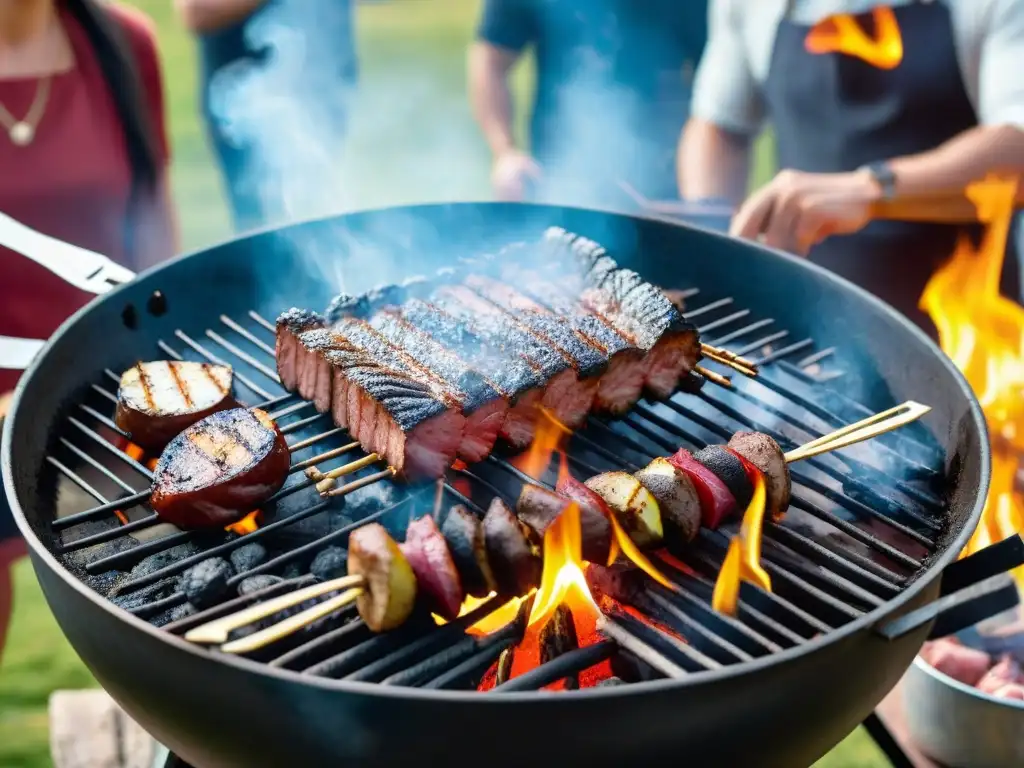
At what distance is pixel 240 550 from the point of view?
2.36 m

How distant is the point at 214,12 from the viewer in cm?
539

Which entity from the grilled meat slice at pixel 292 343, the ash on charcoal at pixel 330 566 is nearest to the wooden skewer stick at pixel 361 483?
the ash on charcoal at pixel 330 566

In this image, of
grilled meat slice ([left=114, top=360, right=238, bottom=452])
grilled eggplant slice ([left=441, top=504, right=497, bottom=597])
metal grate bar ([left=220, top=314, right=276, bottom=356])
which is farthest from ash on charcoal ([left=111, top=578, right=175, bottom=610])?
metal grate bar ([left=220, top=314, right=276, bottom=356])

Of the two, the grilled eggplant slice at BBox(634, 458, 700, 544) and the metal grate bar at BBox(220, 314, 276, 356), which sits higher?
the metal grate bar at BBox(220, 314, 276, 356)

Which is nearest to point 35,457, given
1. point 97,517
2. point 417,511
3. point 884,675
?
point 97,517

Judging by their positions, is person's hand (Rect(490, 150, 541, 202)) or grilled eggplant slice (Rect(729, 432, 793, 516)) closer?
grilled eggplant slice (Rect(729, 432, 793, 516))

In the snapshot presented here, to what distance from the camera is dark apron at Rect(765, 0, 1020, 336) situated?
15.0 feet

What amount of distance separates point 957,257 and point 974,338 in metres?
1.16

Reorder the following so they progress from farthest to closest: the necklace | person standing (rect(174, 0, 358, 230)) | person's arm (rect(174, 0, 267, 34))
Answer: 1. person standing (rect(174, 0, 358, 230))
2. person's arm (rect(174, 0, 267, 34))
3. the necklace

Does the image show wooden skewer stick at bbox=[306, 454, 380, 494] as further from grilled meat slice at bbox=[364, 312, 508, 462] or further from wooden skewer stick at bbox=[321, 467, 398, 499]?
grilled meat slice at bbox=[364, 312, 508, 462]

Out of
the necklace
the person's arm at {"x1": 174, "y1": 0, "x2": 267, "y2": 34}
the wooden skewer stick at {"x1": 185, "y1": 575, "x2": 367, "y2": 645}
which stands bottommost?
the wooden skewer stick at {"x1": 185, "y1": 575, "x2": 367, "y2": 645}

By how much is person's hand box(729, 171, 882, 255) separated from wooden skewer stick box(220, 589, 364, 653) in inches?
99.4

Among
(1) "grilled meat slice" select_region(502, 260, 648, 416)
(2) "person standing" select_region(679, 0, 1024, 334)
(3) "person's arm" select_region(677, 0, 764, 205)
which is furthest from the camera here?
(3) "person's arm" select_region(677, 0, 764, 205)

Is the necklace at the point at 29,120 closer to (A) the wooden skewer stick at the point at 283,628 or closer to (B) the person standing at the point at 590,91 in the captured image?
(B) the person standing at the point at 590,91
